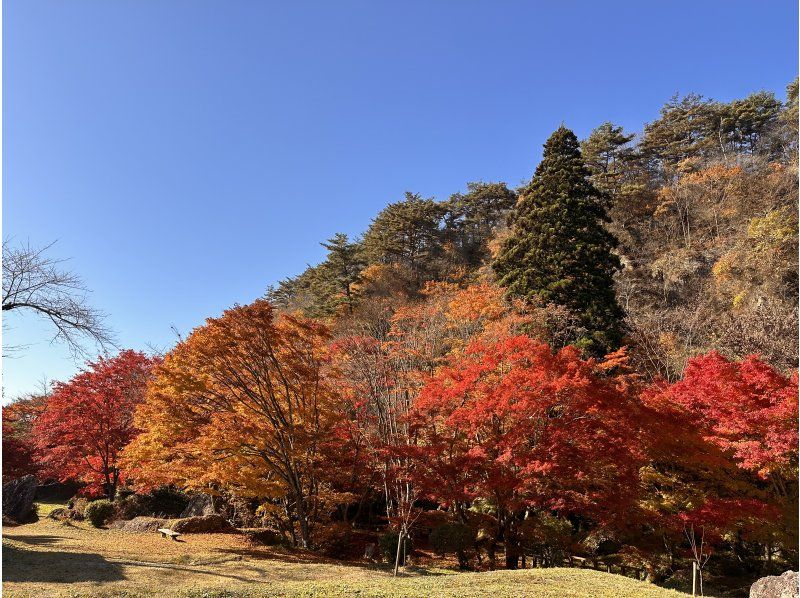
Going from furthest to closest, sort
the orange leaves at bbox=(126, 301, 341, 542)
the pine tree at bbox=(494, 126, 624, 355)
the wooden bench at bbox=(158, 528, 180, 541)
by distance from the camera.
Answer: the pine tree at bbox=(494, 126, 624, 355)
the wooden bench at bbox=(158, 528, 180, 541)
the orange leaves at bbox=(126, 301, 341, 542)

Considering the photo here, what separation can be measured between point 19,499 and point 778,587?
26.5 m

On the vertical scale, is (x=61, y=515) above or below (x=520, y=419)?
below

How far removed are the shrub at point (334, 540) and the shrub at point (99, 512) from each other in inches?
372

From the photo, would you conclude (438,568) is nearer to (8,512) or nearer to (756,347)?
(756,347)

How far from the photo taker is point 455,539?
13836 mm

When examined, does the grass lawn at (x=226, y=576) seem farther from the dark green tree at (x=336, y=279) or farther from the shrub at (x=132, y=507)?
the dark green tree at (x=336, y=279)

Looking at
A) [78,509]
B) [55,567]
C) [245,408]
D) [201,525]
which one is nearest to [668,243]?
[245,408]

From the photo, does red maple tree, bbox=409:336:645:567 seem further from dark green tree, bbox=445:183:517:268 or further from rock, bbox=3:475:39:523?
dark green tree, bbox=445:183:517:268

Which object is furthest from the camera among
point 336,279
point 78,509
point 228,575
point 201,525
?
point 336,279

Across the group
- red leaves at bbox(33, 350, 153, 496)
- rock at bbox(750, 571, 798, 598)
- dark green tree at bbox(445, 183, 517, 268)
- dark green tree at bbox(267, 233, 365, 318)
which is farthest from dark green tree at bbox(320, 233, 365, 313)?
rock at bbox(750, 571, 798, 598)

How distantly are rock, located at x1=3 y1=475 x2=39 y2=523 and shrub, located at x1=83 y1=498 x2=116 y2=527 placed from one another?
3846 mm

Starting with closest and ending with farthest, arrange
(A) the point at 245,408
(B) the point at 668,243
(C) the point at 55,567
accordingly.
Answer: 1. (C) the point at 55,567
2. (A) the point at 245,408
3. (B) the point at 668,243

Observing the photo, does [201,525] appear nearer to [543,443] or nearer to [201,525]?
[201,525]

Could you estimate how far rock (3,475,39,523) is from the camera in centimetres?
1947
